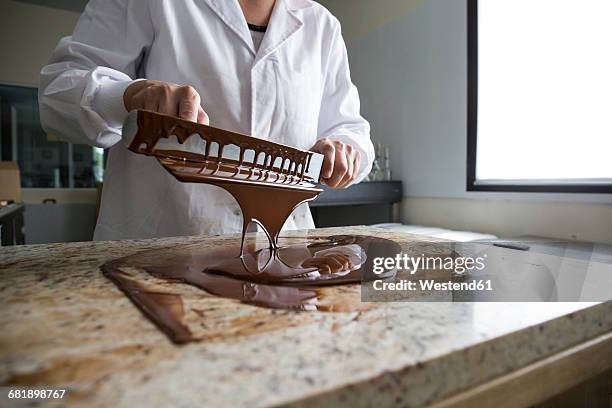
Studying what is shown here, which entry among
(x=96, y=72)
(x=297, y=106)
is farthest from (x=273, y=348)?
(x=297, y=106)

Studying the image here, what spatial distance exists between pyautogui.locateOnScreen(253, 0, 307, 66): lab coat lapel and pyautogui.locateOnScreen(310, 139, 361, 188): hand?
0.88ft

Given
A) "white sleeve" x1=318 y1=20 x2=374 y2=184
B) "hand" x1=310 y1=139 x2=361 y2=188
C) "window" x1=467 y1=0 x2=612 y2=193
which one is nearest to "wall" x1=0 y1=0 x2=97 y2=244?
"white sleeve" x1=318 y1=20 x2=374 y2=184

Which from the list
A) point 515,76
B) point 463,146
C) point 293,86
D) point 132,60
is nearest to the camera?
point 132,60

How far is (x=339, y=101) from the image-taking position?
3.89 feet

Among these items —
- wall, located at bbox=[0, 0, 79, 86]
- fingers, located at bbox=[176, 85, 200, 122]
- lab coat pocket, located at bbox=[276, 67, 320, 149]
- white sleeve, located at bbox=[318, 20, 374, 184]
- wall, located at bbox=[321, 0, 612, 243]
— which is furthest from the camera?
wall, located at bbox=[0, 0, 79, 86]

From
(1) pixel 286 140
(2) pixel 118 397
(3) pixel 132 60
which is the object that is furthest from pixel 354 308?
(3) pixel 132 60

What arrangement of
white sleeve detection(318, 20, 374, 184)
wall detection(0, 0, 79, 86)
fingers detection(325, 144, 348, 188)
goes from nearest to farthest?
1. fingers detection(325, 144, 348, 188)
2. white sleeve detection(318, 20, 374, 184)
3. wall detection(0, 0, 79, 86)

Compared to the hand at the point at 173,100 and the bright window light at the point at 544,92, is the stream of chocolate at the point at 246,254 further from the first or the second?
the bright window light at the point at 544,92

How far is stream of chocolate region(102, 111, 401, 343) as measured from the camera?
42 cm

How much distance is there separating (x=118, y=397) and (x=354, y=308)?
8.8 inches

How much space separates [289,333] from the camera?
334 mm

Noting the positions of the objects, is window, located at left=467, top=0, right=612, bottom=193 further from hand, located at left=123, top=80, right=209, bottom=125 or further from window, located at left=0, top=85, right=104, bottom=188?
window, located at left=0, top=85, right=104, bottom=188

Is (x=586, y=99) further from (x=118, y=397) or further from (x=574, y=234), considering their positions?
(x=118, y=397)

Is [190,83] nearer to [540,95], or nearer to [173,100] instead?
[173,100]
